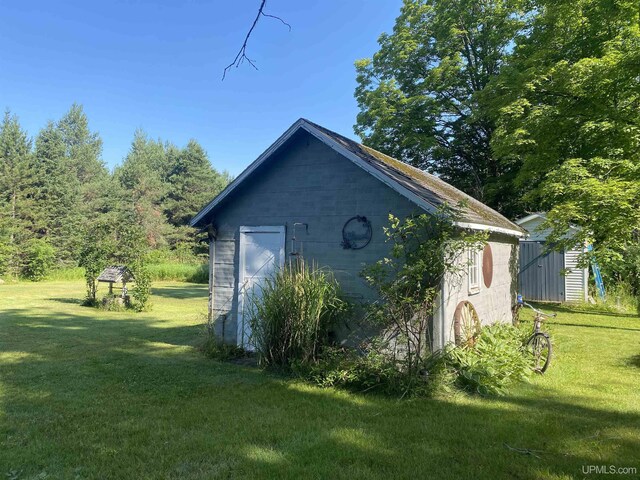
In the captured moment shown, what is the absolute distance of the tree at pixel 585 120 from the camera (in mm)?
8523

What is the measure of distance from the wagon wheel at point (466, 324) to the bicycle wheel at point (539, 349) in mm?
928

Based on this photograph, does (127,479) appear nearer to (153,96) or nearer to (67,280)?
(153,96)

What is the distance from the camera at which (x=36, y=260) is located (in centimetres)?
2845

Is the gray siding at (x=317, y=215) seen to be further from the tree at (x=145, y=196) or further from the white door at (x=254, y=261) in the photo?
the tree at (x=145, y=196)

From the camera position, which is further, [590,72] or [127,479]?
[590,72]

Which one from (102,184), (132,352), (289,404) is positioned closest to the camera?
(289,404)

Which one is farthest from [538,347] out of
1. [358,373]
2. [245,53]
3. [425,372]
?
[245,53]

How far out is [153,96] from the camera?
77.8ft

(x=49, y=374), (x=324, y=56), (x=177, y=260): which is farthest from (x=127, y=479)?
(x=177, y=260)

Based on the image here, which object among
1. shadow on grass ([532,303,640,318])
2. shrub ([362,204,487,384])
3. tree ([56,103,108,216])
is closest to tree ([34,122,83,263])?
tree ([56,103,108,216])

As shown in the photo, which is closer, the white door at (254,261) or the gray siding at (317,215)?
the gray siding at (317,215)

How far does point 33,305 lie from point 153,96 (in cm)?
1339

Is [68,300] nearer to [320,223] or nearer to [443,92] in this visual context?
[320,223]

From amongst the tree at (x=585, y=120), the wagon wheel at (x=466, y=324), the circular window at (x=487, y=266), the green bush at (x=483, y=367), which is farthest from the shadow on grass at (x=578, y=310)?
the green bush at (x=483, y=367)
